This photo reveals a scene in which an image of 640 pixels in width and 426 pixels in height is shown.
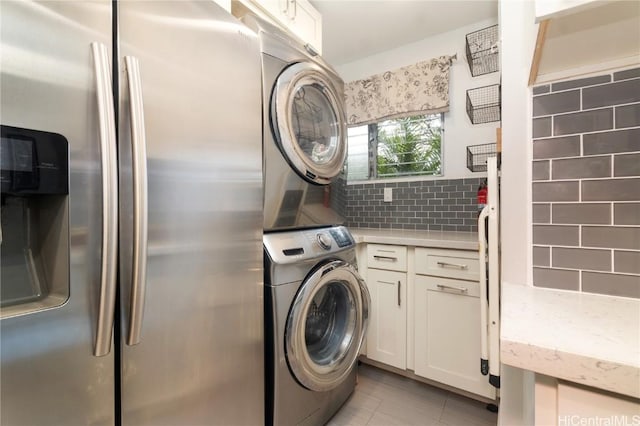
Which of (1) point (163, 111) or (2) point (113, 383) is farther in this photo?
(1) point (163, 111)

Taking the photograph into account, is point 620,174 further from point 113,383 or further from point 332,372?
point 113,383

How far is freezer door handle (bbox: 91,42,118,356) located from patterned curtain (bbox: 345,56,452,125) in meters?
2.20

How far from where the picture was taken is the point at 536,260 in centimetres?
87

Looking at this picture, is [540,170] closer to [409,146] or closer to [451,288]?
[451,288]

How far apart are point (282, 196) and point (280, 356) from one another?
2.19 ft

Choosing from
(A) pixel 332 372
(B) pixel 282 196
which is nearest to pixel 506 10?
(B) pixel 282 196

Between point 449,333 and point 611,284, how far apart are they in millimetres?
1049

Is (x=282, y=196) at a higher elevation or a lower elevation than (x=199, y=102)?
lower

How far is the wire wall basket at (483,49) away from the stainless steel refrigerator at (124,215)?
1.72 m

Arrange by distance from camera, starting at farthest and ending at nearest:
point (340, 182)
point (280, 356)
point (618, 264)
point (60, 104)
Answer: point (340, 182), point (280, 356), point (618, 264), point (60, 104)

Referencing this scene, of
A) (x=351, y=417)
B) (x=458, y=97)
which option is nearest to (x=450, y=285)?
(x=351, y=417)

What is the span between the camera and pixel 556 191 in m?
0.85

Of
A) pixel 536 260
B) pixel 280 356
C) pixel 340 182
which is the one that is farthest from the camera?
pixel 340 182

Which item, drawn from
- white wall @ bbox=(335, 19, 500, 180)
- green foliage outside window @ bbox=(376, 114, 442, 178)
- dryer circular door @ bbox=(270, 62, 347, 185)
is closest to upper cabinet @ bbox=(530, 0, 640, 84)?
dryer circular door @ bbox=(270, 62, 347, 185)
